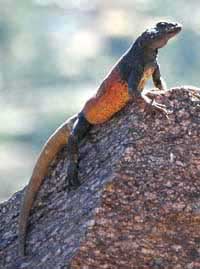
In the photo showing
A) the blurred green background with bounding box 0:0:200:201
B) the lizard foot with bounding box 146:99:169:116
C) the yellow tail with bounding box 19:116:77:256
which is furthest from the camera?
the blurred green background with bounding box 0:0:200:201

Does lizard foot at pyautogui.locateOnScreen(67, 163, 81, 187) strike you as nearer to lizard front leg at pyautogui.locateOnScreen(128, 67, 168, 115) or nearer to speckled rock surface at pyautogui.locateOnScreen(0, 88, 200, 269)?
speckled rock surface at pyautogui.locateOnScreen(0, 88, 200, 269)

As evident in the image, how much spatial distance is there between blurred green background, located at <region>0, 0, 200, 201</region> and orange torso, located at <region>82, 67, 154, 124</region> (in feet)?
218

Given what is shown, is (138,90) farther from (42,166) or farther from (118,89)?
(42,166)

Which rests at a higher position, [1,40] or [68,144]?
[1,40]

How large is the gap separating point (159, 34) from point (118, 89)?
55 centimetres

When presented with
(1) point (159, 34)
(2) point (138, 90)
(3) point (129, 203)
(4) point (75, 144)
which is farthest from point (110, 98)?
(3) point (129, 203)

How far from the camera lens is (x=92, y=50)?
352ft

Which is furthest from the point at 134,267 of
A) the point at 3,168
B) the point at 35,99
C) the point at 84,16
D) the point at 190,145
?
the point at 84,16

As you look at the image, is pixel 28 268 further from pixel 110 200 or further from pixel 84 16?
pixel 84 16

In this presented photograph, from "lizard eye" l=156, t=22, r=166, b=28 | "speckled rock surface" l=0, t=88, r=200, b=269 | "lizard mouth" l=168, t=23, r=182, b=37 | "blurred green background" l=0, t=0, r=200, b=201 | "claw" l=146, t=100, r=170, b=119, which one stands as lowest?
"speckled rock surface" l=0, t=88, r=200, b=269

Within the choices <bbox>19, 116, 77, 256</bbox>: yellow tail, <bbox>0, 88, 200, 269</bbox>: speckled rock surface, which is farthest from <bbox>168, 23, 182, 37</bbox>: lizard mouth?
<bbox>19, 116, 77, 256</bbox>: yellow tail

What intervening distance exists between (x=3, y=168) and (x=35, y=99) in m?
16.0

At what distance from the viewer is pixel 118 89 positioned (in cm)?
Answer: 934

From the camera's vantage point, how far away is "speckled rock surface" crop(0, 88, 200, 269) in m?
8.16
